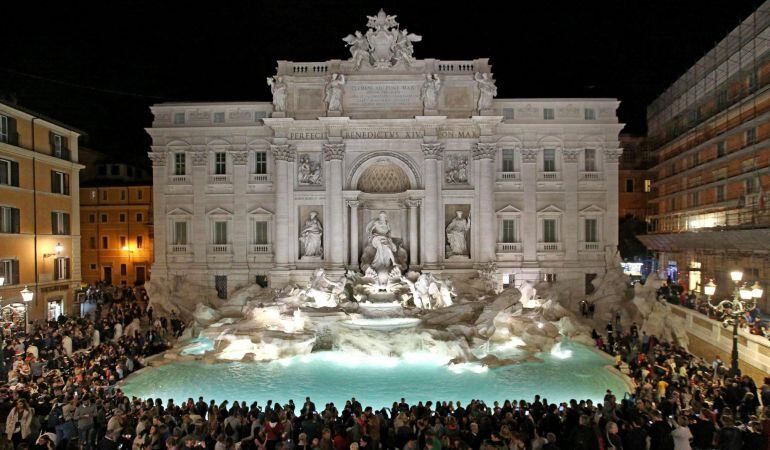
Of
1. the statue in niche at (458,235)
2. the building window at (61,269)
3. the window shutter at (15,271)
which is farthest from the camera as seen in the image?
the statue in niche at (458,235)

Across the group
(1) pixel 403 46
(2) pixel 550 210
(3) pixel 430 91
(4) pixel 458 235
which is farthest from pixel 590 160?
(1) pixel 403 46

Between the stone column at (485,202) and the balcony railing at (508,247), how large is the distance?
2.85 ft

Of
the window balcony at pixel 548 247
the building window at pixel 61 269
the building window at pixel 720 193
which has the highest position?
the building window at pixel 720 193

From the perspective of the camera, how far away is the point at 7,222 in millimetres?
22641

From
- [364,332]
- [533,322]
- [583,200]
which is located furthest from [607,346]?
[583,200]

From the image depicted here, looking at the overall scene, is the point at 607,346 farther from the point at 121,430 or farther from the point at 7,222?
the point at 7,222

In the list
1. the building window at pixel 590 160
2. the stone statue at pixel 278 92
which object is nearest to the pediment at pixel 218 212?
the stone statue at pixel 278 92

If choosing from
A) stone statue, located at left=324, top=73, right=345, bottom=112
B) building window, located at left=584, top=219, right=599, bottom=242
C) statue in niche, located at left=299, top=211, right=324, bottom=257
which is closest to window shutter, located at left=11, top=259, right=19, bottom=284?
statue in niche, located at left=299, top=211, right=324, bottom=257

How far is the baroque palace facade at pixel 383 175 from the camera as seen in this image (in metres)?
27.3

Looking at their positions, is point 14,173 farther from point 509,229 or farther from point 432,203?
point 509,229

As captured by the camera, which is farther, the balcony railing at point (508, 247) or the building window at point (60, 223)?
the balcony railing at point (508, 247)

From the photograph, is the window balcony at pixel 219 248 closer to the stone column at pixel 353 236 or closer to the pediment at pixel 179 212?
the pediment at pixel 179 212

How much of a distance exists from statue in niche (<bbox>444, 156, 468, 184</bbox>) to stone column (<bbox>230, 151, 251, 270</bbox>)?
38.6 ft

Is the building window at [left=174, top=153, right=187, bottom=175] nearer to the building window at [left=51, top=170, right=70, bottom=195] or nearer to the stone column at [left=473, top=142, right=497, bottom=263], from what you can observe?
the building window at [left=51, top=170, right=70, bottom=195]
